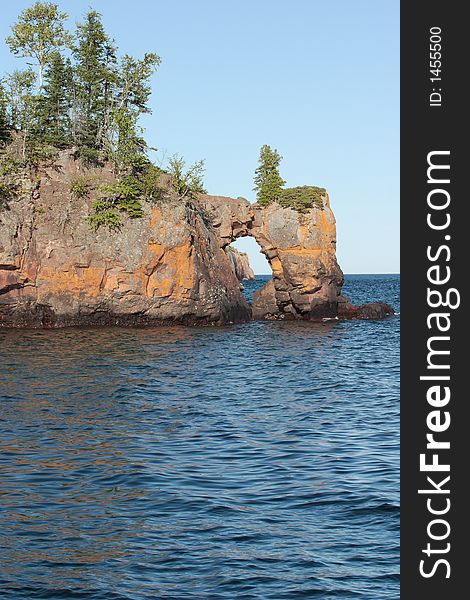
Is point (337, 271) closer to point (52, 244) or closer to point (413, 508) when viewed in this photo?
point (52, 244)

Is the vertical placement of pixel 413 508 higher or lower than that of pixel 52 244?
lower

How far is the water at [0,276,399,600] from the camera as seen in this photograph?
1410 cm

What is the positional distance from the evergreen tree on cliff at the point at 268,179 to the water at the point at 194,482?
30.5 metres

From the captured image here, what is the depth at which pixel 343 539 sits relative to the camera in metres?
15.9

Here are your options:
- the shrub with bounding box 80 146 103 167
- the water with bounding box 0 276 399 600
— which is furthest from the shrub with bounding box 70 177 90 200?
the water with bounding box 0 276 399 600

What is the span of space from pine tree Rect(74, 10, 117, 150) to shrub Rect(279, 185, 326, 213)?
50.0 ft

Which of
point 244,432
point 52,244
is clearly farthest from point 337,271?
point 244,432

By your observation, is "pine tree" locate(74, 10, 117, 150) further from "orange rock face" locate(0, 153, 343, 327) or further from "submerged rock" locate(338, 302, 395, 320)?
"submerged rock" locate(338, 302, 395, 320)

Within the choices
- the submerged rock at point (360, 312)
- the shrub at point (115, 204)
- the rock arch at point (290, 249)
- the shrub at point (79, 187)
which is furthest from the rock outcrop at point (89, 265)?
the submerged rock at point (360, 312)

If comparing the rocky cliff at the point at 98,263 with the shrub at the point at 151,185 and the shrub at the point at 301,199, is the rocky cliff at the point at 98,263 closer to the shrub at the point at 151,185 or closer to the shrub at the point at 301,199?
the shrub at the point at 151,185

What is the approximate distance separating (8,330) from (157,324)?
10250mm

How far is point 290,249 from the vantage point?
6556 centimetres

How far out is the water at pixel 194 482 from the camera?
555 inches

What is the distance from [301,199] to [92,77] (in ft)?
60.9
